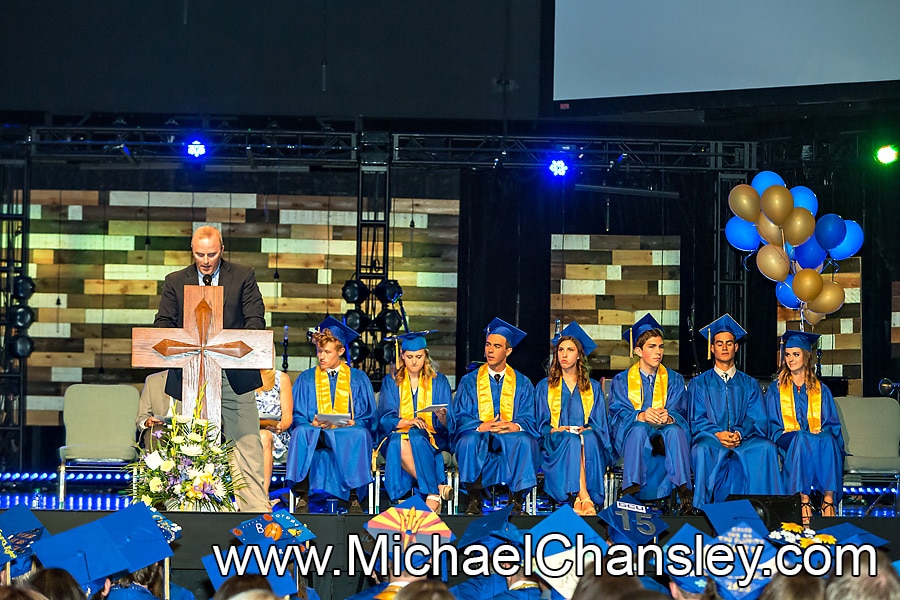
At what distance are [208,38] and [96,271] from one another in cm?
277

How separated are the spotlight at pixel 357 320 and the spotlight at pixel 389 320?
0.35 feet

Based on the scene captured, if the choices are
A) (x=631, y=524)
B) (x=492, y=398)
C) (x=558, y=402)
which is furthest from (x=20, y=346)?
(x=631, y=524)

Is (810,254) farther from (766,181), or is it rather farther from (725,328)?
(725,328)

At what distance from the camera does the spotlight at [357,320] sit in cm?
1009

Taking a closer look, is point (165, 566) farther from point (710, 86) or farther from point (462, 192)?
point (462, 192)

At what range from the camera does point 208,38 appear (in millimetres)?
10422

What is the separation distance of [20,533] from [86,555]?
588 millimetres

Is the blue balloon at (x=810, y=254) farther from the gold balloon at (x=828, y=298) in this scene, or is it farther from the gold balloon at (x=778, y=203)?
the gold balloon at (x=778, y=203)

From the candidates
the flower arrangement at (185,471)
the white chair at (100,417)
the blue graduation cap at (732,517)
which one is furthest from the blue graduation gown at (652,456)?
the white chair at (100,417)

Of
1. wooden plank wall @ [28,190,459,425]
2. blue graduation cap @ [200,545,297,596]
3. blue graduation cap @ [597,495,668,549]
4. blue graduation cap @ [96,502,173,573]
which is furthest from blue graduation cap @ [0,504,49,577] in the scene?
wooden plank wall @ [28,190,459,425]

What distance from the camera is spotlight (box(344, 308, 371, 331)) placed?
10.1m

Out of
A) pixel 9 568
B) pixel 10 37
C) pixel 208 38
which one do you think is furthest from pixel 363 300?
pixel 9 568

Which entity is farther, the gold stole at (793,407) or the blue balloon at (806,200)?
the blue balloon at (806,200)

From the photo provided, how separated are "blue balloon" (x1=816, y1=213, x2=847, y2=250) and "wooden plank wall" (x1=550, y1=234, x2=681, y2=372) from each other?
2925mm
